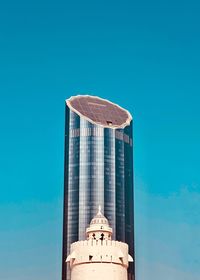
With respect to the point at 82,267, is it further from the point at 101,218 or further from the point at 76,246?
the point at 101,218

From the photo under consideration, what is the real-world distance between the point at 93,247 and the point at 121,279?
6471 mm

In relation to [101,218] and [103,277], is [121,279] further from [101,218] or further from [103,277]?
[101,218]

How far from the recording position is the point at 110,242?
90750 millimetres

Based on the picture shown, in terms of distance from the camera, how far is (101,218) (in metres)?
97.4

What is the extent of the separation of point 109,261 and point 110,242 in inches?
107

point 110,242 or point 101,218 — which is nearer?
point 110,242

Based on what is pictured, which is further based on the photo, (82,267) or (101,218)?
(101,218)

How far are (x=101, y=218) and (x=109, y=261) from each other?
924cm

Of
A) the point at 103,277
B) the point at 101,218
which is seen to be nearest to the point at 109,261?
the point at 103,277

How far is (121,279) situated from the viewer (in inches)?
3590

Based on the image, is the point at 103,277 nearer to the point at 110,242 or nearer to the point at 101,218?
the point at 110,242

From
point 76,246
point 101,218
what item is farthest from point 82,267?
point 101,218

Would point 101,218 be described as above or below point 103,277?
above

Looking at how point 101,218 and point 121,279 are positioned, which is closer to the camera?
point 121,279
